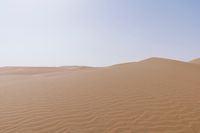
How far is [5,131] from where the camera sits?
5.52 meters

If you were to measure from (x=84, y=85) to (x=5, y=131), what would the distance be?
405cm

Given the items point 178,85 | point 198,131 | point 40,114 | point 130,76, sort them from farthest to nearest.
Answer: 1. point 130,76
2. point 178,85
3. point 40,114
4. point 198,131

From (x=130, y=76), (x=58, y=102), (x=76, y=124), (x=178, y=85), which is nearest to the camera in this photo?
(x=76, y=124)

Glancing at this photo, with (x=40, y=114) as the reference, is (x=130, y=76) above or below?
above

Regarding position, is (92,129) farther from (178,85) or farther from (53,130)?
(178,85)

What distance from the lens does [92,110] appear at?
6.47 m

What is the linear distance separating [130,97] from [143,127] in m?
2.01

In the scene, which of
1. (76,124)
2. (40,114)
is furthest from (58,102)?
(76,124)

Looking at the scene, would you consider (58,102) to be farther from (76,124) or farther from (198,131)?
(198,131)

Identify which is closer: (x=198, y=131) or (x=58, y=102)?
(x=198, y=131)

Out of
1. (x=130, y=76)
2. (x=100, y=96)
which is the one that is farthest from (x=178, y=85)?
(x=100, y=96)

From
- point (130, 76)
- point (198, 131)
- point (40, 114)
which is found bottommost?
point (198, 131)

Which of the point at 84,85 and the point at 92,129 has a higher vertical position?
the point at 84,85

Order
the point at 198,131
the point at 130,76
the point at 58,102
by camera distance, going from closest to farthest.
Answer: the point at 198,131 → the point at 58,102 → the point at 130,76
